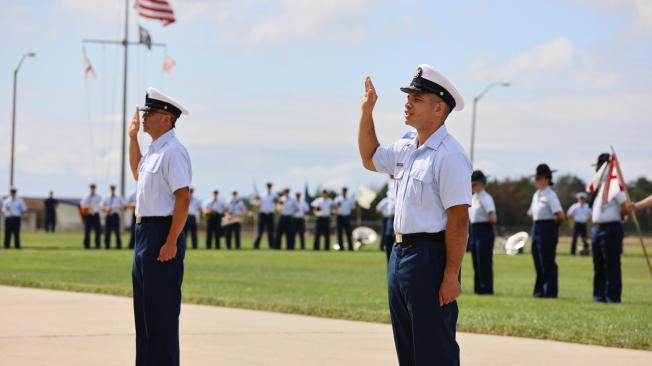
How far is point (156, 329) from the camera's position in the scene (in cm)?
855

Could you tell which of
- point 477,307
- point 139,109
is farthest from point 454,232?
point 477,307

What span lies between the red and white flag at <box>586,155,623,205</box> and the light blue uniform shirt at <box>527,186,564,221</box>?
4.16 ft

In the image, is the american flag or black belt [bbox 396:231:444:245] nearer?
black belt [bbox 396:231:444:245]

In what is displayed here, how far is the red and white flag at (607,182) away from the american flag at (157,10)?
28559mm

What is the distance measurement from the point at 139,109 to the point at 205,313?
19.6ft

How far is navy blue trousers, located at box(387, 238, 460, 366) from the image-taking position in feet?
22.4

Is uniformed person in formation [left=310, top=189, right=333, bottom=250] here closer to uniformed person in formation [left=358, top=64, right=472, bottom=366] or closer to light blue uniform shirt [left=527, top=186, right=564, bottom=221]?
light blue uniform shirt [left=527, top=186, right=564, bottom=221]

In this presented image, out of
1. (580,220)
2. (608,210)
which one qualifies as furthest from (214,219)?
(608,210)

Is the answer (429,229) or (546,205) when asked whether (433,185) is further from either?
(546,205)

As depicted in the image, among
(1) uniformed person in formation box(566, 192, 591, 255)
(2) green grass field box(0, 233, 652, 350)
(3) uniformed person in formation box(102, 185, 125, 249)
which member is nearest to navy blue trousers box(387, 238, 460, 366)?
(2) green grass field box(0, 233, 652, 350)

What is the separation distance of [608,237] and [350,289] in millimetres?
4219

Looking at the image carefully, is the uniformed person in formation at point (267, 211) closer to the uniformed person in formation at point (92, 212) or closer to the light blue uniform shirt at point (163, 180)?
the uniformed person in formation at point (92, 212)

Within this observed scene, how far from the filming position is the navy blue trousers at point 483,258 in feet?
64.7

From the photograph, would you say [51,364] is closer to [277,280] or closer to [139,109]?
[139,109]
